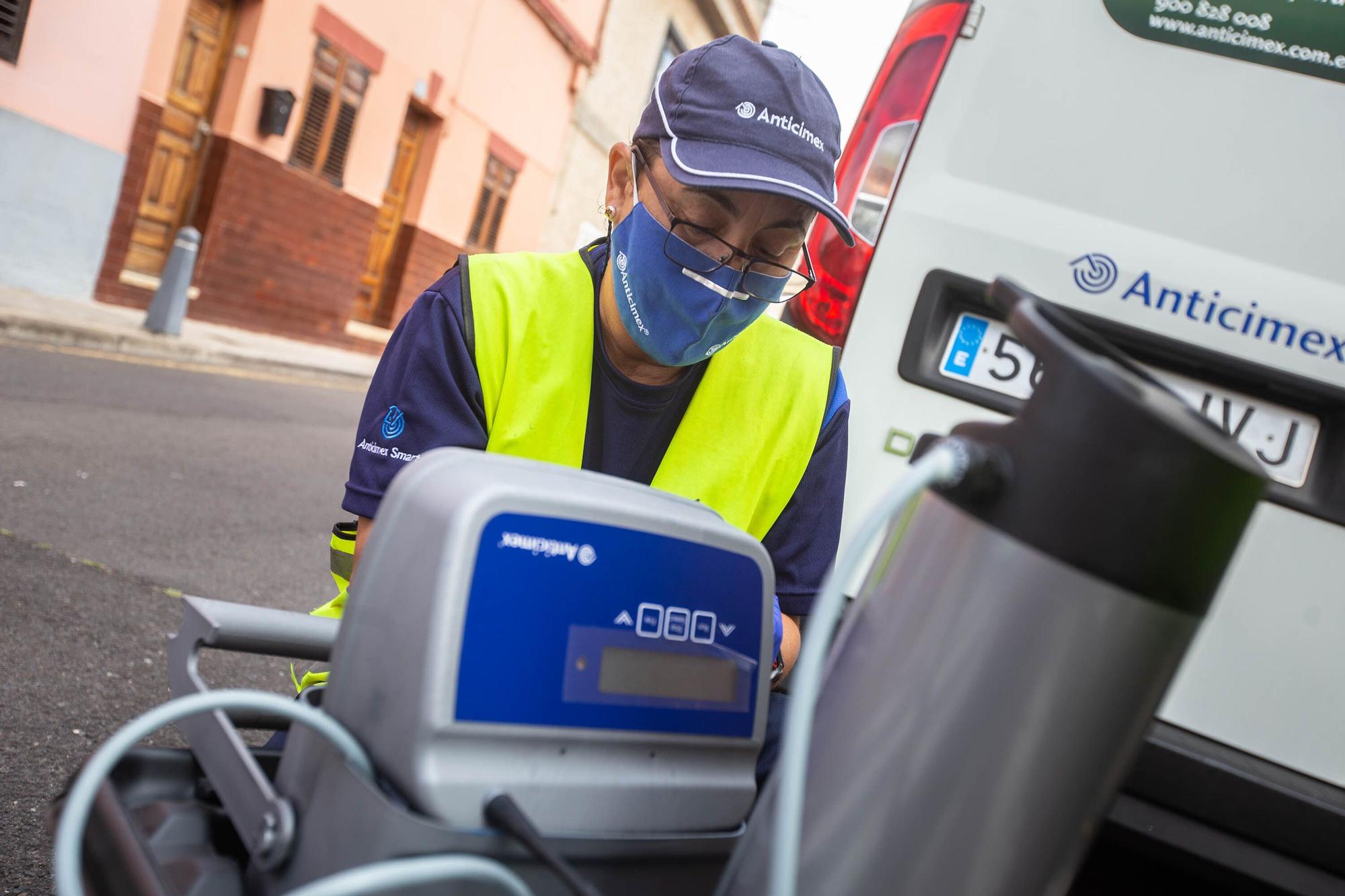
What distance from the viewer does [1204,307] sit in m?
2.18

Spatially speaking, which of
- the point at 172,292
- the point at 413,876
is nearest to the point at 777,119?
the point at 413,876

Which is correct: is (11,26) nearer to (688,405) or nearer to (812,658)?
(688,405)

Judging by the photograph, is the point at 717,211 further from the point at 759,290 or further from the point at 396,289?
the point at 396,289

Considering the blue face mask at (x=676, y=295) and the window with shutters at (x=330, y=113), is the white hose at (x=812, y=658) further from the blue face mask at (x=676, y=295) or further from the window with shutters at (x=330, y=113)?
the window with shutters at (x=330, y=113)

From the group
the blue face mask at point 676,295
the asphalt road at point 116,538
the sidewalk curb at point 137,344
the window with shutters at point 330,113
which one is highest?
the window with shutters at point 330,113

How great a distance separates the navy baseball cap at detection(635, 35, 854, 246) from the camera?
1.40 m

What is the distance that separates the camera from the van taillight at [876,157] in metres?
2.37

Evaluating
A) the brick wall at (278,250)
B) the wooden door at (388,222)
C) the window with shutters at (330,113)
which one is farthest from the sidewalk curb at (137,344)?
the wooden door at (388,222)

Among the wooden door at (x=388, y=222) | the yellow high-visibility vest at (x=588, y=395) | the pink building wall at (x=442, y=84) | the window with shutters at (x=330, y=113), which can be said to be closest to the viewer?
the yellow high-visibility vest at (x=588, y=395)

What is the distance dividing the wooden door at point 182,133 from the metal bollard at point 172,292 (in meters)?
1.06

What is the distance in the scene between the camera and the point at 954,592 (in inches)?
28.4

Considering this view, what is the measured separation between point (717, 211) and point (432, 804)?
37.0 inches

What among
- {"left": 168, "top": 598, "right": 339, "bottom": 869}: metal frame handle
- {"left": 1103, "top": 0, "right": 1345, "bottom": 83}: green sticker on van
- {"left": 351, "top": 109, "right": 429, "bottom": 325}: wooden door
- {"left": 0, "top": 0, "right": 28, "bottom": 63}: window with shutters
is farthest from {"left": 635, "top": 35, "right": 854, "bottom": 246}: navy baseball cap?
{"left": 351, "top": 109, "right": 429, "bottom": 325}: wooden door

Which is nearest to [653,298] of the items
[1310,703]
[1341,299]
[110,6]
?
[1341,299]
